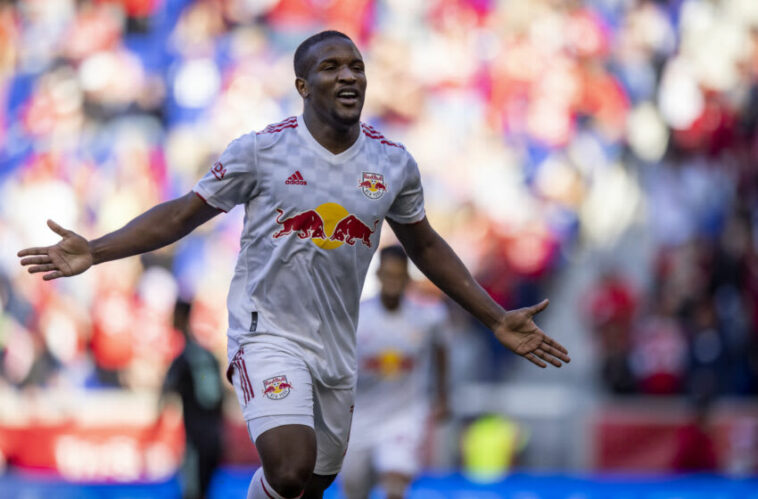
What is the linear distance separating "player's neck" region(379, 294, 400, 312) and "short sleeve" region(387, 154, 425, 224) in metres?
3.13

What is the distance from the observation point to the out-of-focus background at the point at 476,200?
15.0 meters

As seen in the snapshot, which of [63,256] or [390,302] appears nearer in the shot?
[63,256]

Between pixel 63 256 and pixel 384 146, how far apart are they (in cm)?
160

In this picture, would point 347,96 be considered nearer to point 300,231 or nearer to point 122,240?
point 300,231

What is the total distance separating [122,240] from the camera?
17.7ft

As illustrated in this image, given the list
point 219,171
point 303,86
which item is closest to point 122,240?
point 219,171

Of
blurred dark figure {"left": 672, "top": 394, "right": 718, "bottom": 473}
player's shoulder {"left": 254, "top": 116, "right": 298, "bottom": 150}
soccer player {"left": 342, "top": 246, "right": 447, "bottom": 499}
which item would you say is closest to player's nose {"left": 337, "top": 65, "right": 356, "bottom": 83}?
player's shoulder {"left": 254, "top": 116, "right": 298, "bottom": 150}

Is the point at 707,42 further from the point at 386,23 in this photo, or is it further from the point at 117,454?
the point at 117,454

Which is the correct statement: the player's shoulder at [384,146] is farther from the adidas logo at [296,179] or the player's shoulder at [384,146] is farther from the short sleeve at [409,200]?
the adidas logo at [296,179]

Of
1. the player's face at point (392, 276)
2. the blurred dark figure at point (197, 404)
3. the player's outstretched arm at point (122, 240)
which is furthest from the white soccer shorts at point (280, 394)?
the blurred dark figure at point (197, 404)

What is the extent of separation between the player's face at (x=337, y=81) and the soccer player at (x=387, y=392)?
3.28 meters

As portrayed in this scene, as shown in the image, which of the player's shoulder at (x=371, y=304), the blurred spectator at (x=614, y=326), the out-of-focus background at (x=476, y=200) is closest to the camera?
the player's shoulder at (x=371, y=304)

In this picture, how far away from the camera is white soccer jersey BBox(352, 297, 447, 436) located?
9023 millimetres

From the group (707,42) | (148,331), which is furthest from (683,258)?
(148,331)
